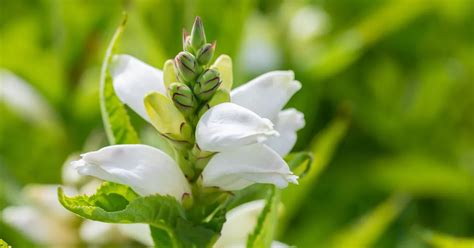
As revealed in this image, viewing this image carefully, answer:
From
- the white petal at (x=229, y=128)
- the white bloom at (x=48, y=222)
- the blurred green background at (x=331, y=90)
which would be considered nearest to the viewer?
the white petal at (x=229, y=128)

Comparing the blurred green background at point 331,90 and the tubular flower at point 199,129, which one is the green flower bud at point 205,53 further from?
the blurred green background at point 331,90

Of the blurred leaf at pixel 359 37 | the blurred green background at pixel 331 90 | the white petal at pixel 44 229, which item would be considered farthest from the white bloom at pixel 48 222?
the blurred leaf at pixel 359 37

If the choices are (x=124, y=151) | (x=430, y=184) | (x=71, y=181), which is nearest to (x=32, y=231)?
(x=71, y=181)

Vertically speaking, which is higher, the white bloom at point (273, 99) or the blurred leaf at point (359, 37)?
the white bloom at point (273, 99)

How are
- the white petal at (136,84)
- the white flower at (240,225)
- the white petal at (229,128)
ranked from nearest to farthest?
the white petal at (229,128)
the white petal at (136,84)
the white flower at (240,225)

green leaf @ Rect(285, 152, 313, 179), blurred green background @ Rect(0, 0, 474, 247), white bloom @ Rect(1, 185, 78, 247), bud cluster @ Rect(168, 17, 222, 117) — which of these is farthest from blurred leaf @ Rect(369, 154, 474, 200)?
bud cluster @ Rect(168, 17, 222, 117)

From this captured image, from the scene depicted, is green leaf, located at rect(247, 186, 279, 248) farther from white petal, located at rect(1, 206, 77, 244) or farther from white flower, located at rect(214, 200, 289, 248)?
white petal, located at rect(1, 206, 77, 244)

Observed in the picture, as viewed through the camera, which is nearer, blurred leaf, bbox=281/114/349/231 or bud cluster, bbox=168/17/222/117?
bud cluster, bbox=168/17/222/117
